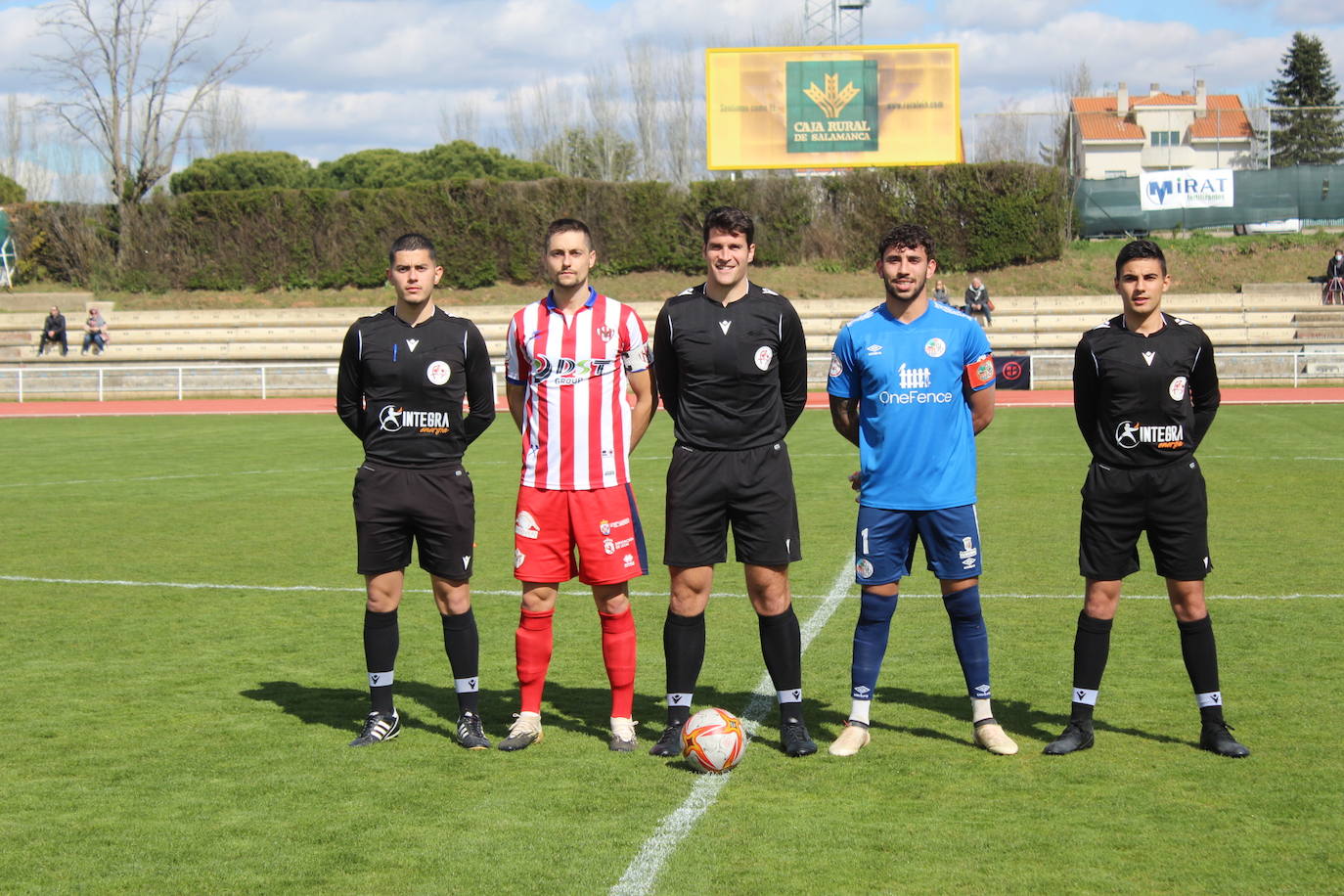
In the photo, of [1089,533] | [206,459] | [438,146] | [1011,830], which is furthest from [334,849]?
[438,146]

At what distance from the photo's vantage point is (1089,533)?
576 cm

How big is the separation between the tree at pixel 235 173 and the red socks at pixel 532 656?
68243mm

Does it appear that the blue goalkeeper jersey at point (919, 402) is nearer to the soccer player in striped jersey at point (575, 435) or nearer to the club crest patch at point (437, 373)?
the soccer player in striped jersey at point (575, 435)

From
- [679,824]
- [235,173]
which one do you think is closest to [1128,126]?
[235,173]

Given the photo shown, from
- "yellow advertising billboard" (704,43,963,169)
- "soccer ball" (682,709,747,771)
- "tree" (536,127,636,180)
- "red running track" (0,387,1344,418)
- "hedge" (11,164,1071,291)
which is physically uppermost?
"tree" (536,127,636,180)

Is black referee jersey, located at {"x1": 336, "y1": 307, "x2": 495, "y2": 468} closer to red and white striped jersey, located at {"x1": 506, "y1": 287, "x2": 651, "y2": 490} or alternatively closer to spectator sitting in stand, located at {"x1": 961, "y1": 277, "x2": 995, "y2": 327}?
red and white striped jersey, located at {"x1": 506, "y1": 287, "x2": 651, "y2": 490}

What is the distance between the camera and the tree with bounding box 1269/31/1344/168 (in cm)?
6100

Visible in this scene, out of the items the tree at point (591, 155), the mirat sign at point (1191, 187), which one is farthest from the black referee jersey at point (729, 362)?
the tree at point (591, 155)

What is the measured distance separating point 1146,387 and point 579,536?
2.46 m

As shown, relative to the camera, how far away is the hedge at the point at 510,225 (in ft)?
138

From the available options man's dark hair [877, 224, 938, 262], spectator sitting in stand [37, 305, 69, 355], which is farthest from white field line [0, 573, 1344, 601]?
spectator sitting in stand [37, 305, 69, 355]

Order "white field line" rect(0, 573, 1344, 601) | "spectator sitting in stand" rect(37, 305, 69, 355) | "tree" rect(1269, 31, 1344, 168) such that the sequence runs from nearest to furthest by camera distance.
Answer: "white field line" rect(0, 573, 1344, 601) → "spectator sitting in stand" rect(37, 305, 69, 355) → "tree" rect(1269, 31, 1344, 168)

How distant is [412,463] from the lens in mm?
5977

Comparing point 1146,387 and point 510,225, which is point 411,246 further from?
point 510,225
